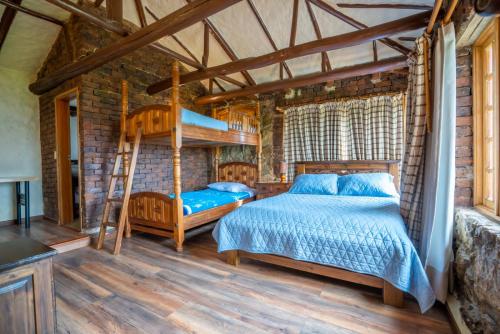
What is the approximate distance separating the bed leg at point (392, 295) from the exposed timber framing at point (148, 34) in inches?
100

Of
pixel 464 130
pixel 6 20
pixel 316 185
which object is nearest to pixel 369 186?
pixel 316 185

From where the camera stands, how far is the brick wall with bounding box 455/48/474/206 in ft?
5.36

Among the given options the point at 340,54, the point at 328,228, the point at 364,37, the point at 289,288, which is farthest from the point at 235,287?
the point at 340,54

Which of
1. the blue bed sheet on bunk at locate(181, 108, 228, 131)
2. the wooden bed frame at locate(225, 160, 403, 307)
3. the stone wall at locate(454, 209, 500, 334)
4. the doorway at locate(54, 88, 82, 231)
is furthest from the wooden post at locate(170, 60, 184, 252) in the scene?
the stone wall at locate(454, 209, 500, 334)

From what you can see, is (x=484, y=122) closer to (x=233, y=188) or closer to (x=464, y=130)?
(x=464, y=130)

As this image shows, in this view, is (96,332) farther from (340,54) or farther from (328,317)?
(340,54)

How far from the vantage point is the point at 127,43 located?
2.50 metres

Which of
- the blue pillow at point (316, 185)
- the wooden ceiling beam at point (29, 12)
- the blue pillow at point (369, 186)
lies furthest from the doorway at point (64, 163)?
the blue pillow at point (369, 186)

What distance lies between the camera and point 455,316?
1.44 meters

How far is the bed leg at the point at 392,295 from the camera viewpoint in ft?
5.46

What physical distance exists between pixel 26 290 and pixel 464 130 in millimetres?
2817

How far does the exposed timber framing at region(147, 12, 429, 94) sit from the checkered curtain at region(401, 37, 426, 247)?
30 centimetres

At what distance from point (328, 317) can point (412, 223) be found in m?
1.11

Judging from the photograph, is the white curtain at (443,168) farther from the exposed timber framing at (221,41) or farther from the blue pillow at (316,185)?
the exposed timber framing at (221,41)
